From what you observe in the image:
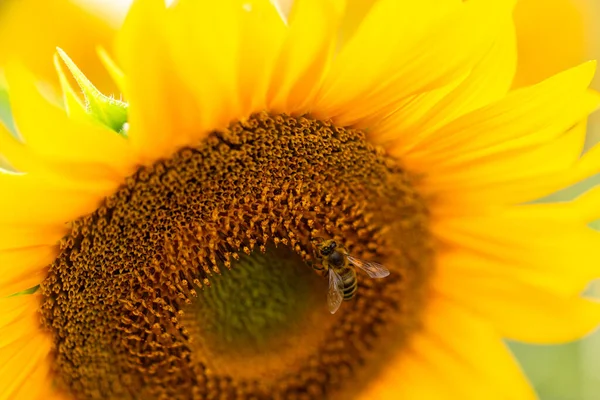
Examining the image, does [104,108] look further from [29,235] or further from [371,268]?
[371,268]

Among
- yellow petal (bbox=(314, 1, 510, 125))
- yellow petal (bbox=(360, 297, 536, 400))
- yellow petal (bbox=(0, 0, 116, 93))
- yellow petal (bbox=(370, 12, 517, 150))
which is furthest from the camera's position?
yellow petal (bbox=(0, 0, 116, 93))

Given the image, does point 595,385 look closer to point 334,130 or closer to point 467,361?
point 467,361

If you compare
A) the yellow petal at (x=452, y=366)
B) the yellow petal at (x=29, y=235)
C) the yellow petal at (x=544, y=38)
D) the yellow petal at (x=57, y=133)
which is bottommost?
the yellow petal at (x=452, y=366)

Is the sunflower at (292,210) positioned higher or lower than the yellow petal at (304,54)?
lower

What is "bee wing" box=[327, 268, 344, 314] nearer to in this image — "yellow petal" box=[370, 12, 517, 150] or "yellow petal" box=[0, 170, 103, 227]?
"yellow petal" box=[370, 12, 517, 150]

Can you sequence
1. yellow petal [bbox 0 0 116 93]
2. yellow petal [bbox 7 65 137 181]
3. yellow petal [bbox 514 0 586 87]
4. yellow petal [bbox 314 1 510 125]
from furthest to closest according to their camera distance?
1. yellow petal [bbox 514 0 586 87]
2. yellow petal [bbox 0 0 116 93]
3. yellow petal [bbox 314 1 510 125]
4. yellow petal [bbox 7 65 137 181]

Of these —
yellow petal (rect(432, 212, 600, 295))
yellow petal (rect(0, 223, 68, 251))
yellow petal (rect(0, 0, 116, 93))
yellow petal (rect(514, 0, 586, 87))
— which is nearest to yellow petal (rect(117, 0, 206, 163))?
yellow petal (rect(0, 223, 68, 251))

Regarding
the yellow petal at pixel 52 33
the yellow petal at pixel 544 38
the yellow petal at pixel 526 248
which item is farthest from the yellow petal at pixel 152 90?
the yellow petal at pixel 544 38

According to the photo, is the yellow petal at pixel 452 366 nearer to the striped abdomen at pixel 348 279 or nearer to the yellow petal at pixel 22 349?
the striped abdomen at pixel 348 279

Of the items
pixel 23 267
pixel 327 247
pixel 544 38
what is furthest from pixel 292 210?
pixel 544 38

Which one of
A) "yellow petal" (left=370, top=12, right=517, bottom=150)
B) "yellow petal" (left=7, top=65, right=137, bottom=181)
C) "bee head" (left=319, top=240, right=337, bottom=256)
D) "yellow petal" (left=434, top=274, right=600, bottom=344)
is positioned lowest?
"yellow petal" (left=434, top=274, right=600, bottom=344)
